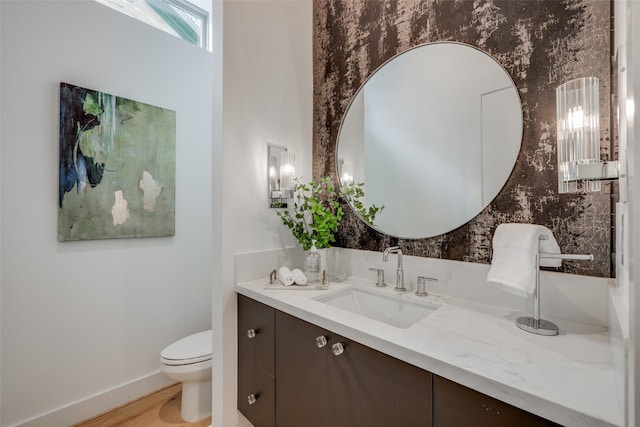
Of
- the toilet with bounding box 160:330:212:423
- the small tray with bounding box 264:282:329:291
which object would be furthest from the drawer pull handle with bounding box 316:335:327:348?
the toilet with bounding box 160:330:212:423

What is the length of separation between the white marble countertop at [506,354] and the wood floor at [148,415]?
132cm

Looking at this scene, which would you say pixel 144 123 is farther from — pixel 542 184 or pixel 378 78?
pixel 542 184

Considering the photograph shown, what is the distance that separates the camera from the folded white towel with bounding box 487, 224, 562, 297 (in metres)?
0.88

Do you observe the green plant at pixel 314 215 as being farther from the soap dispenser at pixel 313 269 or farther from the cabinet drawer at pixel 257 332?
the cabinet drawer at pixel 257 332

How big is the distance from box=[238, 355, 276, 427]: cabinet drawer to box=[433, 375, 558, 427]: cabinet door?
77 cm

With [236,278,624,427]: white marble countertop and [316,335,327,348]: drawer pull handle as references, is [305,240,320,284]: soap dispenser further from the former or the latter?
[316,335,327,348]: drawer pull handle

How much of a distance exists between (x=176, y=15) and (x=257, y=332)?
102 inches

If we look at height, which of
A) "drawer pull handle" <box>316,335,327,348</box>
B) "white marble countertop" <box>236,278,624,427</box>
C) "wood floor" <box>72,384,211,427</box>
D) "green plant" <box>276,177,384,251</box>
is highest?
"green plant" <box>276,177,384,251</box>

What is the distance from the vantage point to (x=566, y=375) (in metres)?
0.65

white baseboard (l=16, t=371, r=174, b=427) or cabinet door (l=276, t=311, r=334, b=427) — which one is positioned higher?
cabinet door (l=276, t=311, r=334, b=427)

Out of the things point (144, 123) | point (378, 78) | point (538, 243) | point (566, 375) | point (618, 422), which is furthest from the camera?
point (144, 123)

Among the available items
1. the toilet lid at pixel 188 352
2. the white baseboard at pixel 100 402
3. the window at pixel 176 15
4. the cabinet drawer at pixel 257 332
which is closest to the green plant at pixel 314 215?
the cabinet drawer at pixel 257 332

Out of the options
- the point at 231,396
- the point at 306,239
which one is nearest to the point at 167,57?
the point at 306,239

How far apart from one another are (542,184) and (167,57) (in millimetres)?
2478
